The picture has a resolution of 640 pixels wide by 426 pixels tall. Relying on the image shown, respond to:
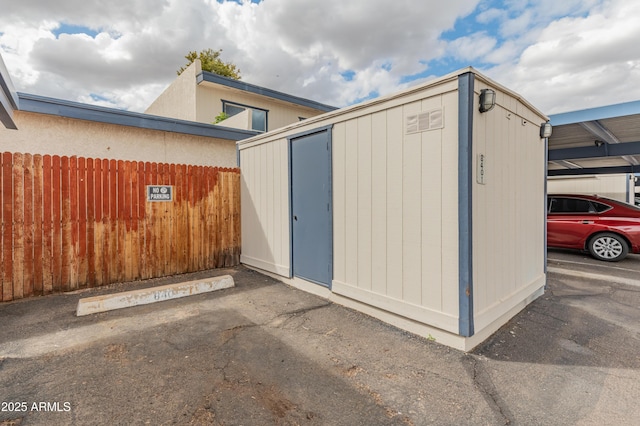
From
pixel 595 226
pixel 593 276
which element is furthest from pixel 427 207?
pixel 595 226

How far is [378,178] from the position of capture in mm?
3418

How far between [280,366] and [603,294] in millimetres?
5033

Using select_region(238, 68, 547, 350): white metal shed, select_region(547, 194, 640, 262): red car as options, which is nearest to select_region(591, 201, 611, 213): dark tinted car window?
select_region(547, 194, 640, 262): red car

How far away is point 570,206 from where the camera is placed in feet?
23.4

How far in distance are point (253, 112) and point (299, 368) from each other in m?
10.3

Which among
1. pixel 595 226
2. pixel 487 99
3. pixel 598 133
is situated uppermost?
pixel 598 133

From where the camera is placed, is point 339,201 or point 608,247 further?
point 608,247

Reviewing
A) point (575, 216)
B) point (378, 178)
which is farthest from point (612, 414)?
point (575, 216)

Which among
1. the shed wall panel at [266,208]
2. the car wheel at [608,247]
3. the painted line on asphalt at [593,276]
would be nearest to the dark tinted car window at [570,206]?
the car wheel at [608,247]

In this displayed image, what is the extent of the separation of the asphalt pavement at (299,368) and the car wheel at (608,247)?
3.43m

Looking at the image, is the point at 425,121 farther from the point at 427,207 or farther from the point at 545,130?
the point at 545,130

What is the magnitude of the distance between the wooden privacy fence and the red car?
7.82m

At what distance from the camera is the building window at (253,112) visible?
34.9 feet

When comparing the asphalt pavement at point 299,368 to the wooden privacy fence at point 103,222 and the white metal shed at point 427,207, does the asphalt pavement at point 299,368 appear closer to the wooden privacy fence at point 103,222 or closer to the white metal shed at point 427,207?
the white metal shed at point 427,207
